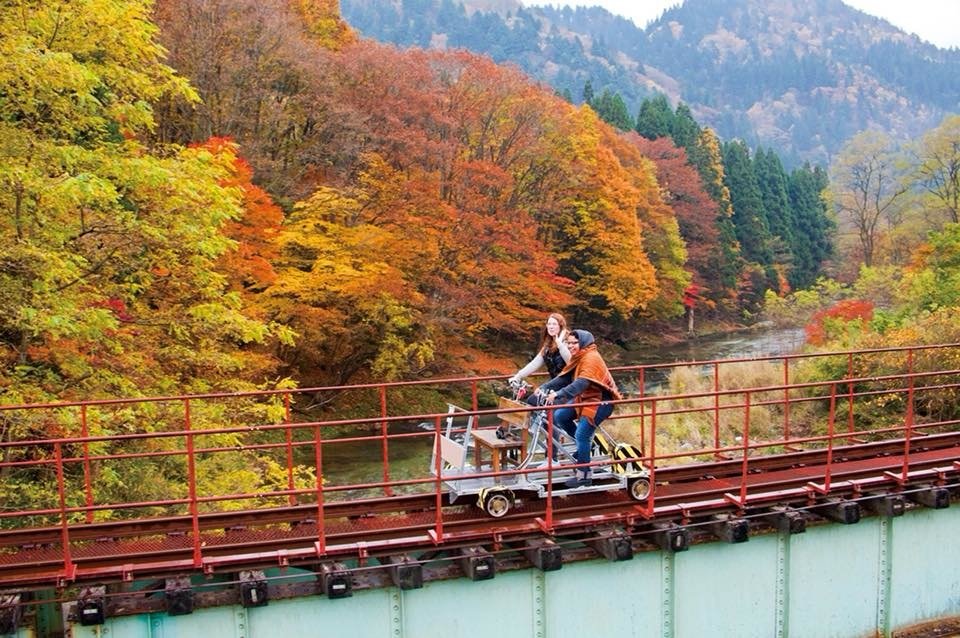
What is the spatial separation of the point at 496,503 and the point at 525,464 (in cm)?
61

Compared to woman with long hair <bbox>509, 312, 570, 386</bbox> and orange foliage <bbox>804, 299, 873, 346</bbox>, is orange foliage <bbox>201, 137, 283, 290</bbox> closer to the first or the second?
woman with long hair <bbox>509, 312, 570, 386</bbox>

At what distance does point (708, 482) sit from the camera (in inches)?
424

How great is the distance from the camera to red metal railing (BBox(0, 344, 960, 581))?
28.0 ft

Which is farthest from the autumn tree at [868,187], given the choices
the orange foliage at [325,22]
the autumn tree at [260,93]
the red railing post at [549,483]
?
the red railing post at [549,483]

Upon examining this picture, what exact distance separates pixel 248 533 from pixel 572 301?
3080 centimetres

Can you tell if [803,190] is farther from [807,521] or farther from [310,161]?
[807,521]

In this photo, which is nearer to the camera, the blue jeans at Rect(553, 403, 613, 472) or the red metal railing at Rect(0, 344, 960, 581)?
the red metal railing at Rect(0, 344, 960, 581)

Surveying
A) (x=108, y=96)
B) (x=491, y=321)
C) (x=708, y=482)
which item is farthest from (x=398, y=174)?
(x=708, y=482)

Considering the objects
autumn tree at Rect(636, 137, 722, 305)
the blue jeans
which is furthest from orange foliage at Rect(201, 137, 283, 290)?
autumn tree at Rect(636, 137, 722, 305)

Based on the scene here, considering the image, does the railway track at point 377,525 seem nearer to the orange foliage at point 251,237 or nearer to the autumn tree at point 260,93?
the orange foliage at point 251,237

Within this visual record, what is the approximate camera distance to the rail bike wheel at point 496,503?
8977 mm

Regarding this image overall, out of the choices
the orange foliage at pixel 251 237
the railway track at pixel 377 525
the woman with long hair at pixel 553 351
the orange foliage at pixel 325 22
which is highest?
the orange foliage at pixel 325 22

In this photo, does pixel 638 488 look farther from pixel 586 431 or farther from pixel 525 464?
pixel 525 464

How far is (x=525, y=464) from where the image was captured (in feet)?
30.7
